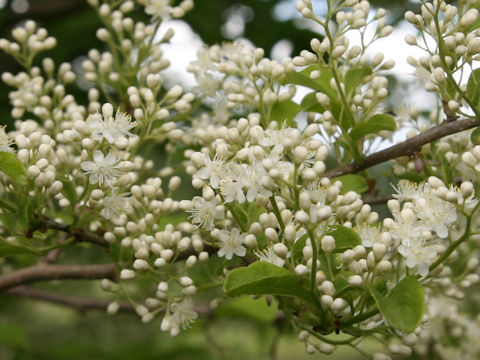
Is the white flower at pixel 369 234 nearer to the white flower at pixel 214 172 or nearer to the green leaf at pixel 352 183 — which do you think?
the green leaf at pixel 352 183

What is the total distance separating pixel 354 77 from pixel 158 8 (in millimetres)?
1240

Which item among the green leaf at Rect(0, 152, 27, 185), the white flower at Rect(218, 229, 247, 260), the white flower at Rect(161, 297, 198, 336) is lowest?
the white flower at Rect(161, 297, 198, 336)

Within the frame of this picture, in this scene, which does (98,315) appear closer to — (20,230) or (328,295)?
(20,230)

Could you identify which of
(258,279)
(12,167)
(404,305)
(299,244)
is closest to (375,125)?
(299,244)

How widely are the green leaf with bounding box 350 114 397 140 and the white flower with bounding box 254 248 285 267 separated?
22.4 inches

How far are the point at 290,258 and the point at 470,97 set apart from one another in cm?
84

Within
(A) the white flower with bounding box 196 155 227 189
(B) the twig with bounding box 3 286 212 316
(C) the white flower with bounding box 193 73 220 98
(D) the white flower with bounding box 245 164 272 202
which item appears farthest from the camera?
(B) the twig with bounding box 3 286 212 316

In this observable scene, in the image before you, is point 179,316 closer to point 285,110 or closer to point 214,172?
point 214,172

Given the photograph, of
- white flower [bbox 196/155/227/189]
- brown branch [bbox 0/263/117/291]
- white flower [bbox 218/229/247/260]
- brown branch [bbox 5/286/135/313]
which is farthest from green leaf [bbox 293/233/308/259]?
brown branch [bbox 5/286/135/313]

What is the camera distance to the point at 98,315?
5.88 m

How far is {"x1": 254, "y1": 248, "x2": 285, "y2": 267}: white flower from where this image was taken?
174 cm

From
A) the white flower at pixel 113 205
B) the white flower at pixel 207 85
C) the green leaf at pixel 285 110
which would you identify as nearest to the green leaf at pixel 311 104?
the green leaf at pixel 285 110

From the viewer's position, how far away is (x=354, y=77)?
2.12 m

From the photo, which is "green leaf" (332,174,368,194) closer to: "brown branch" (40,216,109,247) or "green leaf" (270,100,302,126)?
"green leaf" (270,100,302,126)
